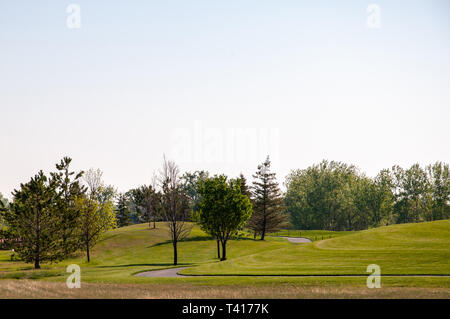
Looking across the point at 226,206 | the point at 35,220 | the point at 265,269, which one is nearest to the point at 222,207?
the point at 226,206

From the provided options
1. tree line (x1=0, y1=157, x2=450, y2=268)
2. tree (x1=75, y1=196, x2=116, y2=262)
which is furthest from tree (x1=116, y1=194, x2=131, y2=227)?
tree (x1=75, y1=196, x2=116, y2=262)

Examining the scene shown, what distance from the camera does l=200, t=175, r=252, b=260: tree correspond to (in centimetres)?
5009

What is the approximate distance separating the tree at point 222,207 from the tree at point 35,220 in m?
17.5

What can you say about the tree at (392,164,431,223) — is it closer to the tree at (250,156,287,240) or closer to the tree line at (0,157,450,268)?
the tree line at (0,157,450,268)

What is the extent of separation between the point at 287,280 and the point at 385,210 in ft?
287

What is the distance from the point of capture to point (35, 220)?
47625 millimetres

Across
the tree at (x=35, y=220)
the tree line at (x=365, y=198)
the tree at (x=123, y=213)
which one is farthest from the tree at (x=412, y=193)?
the tree at (x=35, y=220)

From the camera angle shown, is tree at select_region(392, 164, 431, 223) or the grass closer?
the grass

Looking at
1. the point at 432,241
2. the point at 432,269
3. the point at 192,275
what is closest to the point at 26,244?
the point at 192,275

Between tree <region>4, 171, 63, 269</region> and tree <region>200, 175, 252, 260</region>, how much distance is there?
1747cm

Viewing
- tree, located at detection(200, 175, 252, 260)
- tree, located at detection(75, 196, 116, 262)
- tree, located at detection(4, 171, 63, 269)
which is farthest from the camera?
tree, located at detection(75, 196, 116, 262)

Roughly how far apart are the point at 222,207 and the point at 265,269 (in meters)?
15.4

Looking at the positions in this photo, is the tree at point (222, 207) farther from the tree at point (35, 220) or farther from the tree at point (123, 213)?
the tree at point (123, 213)

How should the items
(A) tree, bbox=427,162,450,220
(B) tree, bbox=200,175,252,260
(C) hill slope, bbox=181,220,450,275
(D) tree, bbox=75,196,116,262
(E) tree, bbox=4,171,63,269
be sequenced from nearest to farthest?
1. (C) hill slope, bbox=181,220,450,275
2. (E) tree, bbox=4,171,63,269
3. (B) tree, bbox=200,175,252,260
4. (D) tree, bbox=75,196,116,262
5. (A) tree, bbox=427,162,450,220
